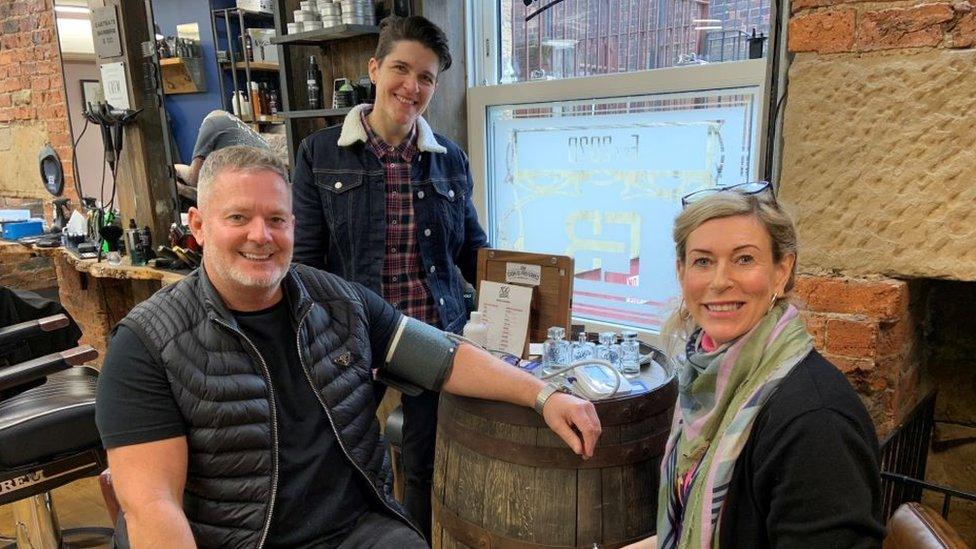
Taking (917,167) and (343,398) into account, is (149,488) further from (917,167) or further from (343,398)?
(917,167)

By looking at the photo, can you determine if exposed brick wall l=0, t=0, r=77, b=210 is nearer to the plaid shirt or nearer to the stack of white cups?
the stack of white cups

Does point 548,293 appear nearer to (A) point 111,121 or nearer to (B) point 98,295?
(A) point 111,121

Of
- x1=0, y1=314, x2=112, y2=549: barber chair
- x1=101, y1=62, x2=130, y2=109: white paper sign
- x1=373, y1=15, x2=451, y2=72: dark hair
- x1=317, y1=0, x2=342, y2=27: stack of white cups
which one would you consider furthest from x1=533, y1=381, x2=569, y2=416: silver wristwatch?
x1=101, y1=62, x2=130, y2=109: white paper sign

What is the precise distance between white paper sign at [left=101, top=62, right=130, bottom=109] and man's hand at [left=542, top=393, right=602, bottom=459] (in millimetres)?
2881

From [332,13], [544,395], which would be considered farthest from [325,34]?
[544,395]

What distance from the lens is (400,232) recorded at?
1792 millimetres

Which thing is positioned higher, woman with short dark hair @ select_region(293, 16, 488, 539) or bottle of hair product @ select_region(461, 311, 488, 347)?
woman with short dark hair @ select_region(293, 16, 488, 539)

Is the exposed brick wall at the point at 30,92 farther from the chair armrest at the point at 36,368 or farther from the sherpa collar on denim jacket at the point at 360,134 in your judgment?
the sherpa collar on denim jacket at the point at 360,134

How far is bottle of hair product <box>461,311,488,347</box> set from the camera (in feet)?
5.54

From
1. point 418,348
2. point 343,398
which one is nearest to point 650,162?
point 418,348

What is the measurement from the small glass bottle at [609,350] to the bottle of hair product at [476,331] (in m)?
0.31

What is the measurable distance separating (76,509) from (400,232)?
1.95 metres

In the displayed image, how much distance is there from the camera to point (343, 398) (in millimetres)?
1352

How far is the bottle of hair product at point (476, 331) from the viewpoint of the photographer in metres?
1.69
